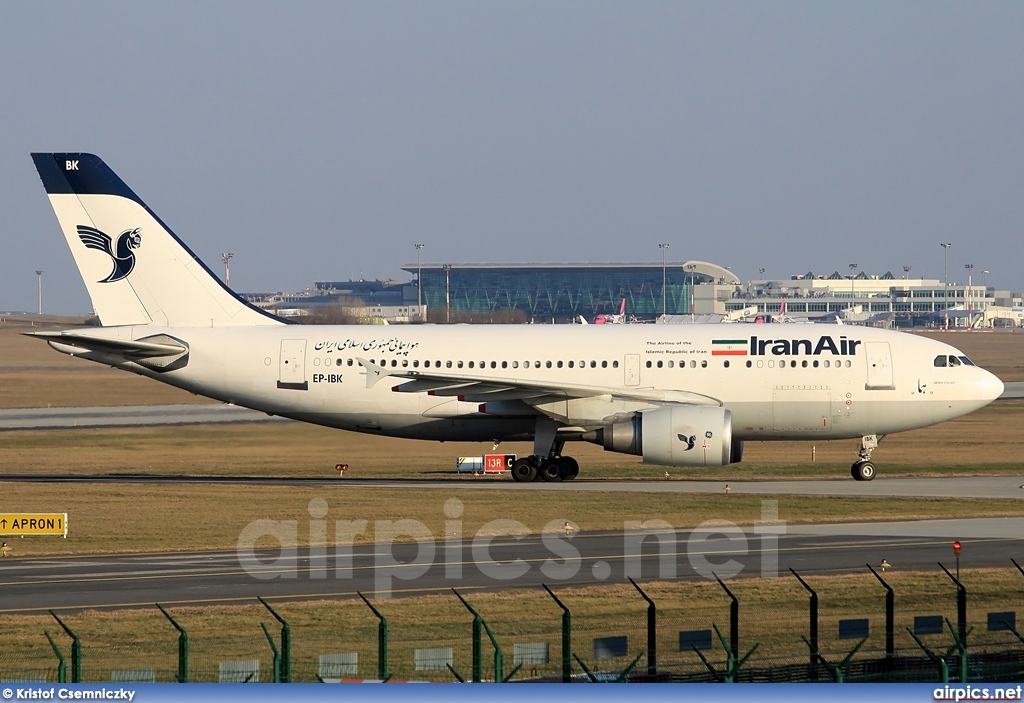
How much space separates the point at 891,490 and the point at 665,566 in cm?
1607

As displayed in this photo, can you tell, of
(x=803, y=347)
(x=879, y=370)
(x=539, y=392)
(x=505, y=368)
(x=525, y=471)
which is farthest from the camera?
(x=505, y=368)

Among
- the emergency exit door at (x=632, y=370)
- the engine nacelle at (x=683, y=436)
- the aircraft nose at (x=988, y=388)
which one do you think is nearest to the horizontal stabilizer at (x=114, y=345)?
the emergency exit door at (x=632, y=370)

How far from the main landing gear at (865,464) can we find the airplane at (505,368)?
66mm

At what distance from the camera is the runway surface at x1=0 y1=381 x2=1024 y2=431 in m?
73.0

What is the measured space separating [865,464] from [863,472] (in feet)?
1.08

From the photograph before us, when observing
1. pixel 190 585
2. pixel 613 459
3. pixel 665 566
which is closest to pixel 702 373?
pixel 613 459

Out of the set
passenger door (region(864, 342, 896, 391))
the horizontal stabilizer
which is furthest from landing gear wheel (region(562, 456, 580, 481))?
the horizontal stabilizer

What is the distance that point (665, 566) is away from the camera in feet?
97.3

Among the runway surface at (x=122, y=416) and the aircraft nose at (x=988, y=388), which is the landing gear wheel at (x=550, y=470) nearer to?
the aircraft nose at (x=988, y=388)

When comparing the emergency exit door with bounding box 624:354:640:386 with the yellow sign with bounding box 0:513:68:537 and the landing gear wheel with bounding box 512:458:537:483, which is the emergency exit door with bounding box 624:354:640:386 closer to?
the landing gear wheel with bounding box 512:458:537:483

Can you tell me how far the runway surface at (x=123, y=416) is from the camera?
7300 centimetres

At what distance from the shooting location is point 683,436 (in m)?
43.9

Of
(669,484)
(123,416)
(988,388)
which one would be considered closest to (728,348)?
(669,484)

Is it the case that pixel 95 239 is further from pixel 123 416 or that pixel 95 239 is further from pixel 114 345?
pixel 123 416
